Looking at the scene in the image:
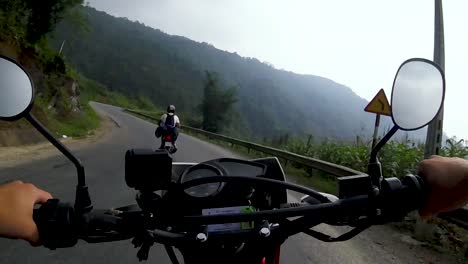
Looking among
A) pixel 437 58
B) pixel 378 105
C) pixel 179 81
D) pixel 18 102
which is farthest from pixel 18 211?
pixel 179 81

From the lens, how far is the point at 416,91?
5.09ft

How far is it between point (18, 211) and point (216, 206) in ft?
2.37

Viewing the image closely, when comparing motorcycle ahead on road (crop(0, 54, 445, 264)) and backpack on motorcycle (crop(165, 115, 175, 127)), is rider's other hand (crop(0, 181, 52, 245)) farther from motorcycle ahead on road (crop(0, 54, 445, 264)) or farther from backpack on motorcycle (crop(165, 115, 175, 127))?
backpack on motorcycle (crop(165, 115, 175, 127))

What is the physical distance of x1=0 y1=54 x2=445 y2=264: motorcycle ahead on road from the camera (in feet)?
4.35

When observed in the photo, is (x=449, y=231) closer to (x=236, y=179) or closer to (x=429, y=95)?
(x=429, y=95)

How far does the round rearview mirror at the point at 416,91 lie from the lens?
5.02 ft

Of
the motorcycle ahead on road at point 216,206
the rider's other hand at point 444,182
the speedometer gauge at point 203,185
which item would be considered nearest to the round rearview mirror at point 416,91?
the motorcycle ahead on road at point 216,206

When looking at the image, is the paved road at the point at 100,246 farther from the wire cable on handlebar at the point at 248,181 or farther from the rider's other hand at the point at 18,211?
the rider's other hand at the point at 18,211

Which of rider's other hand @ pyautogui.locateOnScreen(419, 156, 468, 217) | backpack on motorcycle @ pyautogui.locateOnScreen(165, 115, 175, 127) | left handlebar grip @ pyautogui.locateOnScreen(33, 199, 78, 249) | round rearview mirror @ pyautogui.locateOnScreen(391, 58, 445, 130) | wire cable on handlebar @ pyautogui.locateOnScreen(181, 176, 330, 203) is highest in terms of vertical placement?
round rearview mirror @ pyautogui.locateOnScreen(391, 58, 445, 130)

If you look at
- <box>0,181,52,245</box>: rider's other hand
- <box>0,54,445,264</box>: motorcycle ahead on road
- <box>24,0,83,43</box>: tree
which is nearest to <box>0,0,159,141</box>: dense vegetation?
<box>24,0,83,43</box>: tree

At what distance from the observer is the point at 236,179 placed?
1467mm

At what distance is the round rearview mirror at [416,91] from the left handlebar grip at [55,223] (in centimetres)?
120

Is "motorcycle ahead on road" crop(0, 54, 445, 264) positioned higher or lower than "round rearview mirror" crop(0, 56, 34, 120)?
lower

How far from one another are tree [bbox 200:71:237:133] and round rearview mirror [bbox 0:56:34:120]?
55535 millimetres
